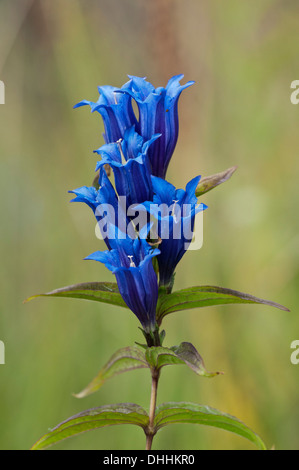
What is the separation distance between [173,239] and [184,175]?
1.08 meters

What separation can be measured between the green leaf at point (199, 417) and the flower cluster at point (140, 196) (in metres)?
0.18

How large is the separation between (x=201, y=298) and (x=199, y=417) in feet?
0.91

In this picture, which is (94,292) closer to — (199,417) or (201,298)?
(201,298)

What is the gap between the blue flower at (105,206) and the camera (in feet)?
3.44

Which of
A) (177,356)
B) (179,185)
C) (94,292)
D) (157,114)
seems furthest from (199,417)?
(179,185)

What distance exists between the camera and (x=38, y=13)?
254cm

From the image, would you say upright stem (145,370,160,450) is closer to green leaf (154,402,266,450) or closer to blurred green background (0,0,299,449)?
green leaf (154,402,266,450)

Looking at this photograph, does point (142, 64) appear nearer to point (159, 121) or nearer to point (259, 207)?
point (259, 207)

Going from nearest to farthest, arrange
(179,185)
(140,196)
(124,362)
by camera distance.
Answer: (140,196) → (124,362) → (179,185)

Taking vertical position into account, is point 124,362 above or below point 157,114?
below

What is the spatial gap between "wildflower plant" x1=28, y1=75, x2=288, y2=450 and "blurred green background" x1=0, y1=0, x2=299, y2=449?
733 millimetres

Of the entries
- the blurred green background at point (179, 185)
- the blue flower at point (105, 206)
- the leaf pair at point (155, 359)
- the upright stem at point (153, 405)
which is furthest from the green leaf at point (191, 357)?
the blurred green background at point (179, 185)

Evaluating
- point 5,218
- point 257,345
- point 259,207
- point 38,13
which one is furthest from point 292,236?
point 38,13

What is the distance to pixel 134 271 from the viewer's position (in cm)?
100
